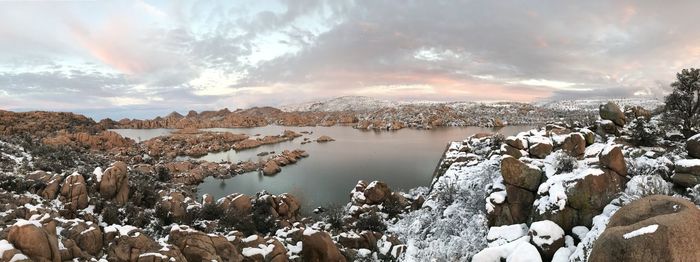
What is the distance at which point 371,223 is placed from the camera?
24766 millimetres

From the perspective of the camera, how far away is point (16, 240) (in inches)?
433

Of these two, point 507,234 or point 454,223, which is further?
point 454,223

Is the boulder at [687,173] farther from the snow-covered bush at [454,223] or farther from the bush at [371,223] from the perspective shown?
the bush at [371,223]

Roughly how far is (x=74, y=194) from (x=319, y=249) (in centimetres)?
1562

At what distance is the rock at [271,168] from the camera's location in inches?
2061

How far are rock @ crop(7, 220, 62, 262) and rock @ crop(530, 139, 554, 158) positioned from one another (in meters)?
20.8

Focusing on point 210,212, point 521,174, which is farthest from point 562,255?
point 210,212

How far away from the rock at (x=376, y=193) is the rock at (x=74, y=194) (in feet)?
63.9

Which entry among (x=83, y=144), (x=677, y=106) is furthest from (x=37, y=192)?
(x=83, y=144)

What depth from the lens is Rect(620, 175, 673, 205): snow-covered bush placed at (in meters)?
11.6

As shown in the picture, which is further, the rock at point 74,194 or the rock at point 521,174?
the rock at point 74,194

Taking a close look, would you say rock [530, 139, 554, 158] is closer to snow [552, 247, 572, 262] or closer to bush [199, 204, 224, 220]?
snow [552, 247, 572, 262]

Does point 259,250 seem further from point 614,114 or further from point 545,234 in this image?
point 614,114

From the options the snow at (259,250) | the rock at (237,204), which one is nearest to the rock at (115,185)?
the rock at (237,204)
